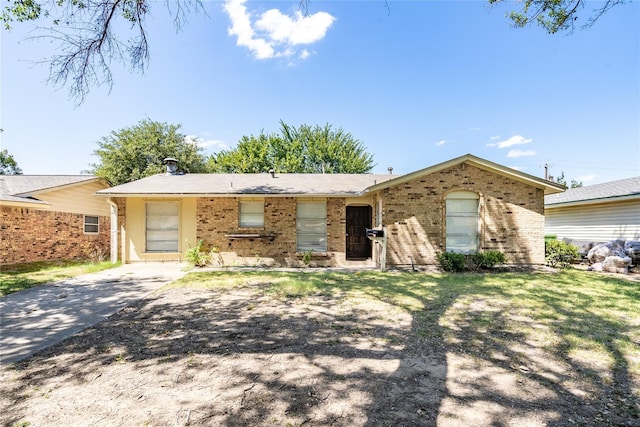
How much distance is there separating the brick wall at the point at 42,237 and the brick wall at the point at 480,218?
45.7ft

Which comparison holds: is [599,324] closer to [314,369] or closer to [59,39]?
[314,369]

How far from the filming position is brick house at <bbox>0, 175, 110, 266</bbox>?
35.8 ft

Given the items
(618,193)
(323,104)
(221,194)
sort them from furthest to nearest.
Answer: (323,104) < (618,193) < (221,194)

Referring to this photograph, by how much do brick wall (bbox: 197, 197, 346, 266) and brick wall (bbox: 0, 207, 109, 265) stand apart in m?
6.92

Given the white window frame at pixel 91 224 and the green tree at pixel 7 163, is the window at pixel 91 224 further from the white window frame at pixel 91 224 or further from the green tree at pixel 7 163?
the green tree at pixel 7 163

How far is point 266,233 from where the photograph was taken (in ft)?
35.8

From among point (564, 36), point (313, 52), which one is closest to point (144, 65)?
point (564, 36)

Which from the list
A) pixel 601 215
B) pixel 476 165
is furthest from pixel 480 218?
pixel 601 215

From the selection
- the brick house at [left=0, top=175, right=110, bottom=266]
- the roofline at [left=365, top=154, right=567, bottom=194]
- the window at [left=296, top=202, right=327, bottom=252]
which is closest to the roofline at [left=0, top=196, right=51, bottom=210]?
the brick house at [left=0, top=175, right=110, bottom=266]

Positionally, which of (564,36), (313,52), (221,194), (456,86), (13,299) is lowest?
(13,299)

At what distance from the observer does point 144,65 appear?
17.3 feet

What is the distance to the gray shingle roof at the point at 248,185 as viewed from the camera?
1062 centimetres

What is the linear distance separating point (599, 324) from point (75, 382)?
23.1 ft

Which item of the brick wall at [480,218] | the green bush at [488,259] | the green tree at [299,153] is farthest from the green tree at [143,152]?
the green bush at [488,259]
